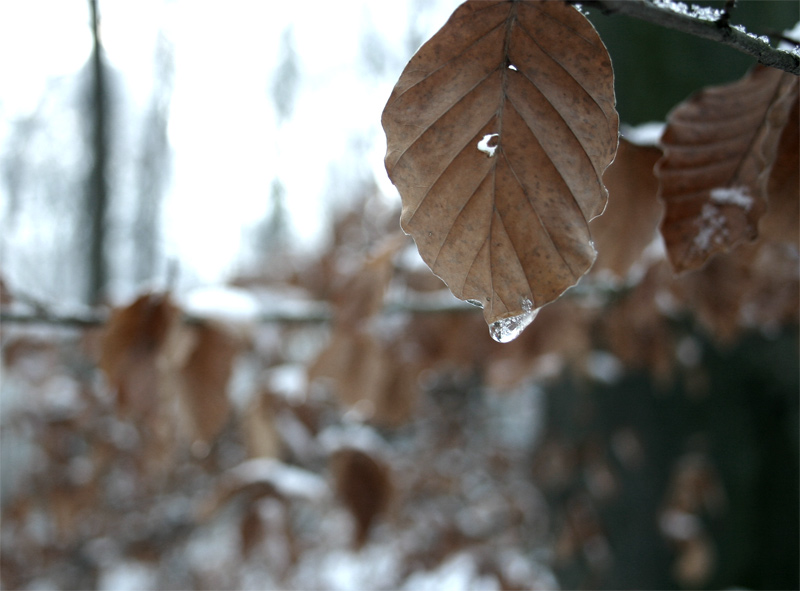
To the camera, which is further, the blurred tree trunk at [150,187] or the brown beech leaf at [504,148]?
the blurred tree trunk at [150,187]

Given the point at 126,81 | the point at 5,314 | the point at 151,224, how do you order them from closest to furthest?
1. the point at 5,314
2. the point at 126,81
3. the point at 151,224

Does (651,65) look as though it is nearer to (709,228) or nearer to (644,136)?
(644,136)

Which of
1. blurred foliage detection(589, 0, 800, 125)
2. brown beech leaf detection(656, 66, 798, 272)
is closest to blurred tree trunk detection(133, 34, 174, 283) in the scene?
blurred foliage detection(589, 0, 800, 125)

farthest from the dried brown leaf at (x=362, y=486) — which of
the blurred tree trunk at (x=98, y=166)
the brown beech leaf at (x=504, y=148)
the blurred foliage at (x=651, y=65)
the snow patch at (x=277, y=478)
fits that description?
the brown beech leaf at (x=504, y=148)

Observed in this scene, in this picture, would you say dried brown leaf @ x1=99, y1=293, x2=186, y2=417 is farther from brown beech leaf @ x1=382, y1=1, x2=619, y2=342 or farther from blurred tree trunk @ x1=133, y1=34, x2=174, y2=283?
blurred tree trunk @ x1=133, y1=34, x2=174, y2=283

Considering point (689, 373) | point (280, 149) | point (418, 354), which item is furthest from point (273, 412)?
point (280, 149)

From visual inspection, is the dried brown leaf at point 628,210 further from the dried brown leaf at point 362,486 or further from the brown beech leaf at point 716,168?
the dried brown leaf at point 362,486

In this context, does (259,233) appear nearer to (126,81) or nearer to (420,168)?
(126,81)
